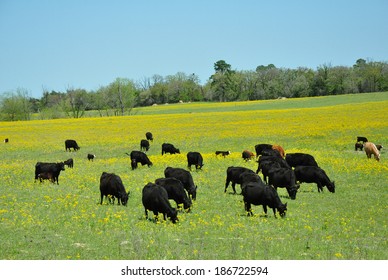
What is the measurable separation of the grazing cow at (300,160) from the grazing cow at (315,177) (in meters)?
3.98

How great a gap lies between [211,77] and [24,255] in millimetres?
148775

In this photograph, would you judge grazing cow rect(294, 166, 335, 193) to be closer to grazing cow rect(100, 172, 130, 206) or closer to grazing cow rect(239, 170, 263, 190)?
grazing cow rect(239, 170, 263, 190)

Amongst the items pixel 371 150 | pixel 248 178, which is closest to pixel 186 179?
pixel 248 178

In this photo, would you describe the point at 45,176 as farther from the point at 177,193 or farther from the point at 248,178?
the point at 248,178

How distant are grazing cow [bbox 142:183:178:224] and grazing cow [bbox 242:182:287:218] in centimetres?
294

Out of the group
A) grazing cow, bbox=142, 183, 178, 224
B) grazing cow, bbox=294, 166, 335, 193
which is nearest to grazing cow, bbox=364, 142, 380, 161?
grazing cow, bbox=294, 166, 335, 193

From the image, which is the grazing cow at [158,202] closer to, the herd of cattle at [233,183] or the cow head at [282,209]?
the herd of cattle at [233,183]

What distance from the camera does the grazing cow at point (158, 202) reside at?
52.7 feet

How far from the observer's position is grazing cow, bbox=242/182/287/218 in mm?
17422

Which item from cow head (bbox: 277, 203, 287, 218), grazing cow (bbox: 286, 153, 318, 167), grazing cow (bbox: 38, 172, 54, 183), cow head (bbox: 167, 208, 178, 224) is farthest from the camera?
grazing cow (bbox: 286, 153, 318, 167)

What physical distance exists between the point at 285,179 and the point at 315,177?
2074 mm

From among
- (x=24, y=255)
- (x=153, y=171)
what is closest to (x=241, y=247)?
(x=24, y=255)

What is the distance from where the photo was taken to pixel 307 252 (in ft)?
42.2

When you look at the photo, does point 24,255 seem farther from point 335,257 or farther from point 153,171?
point 153,171
